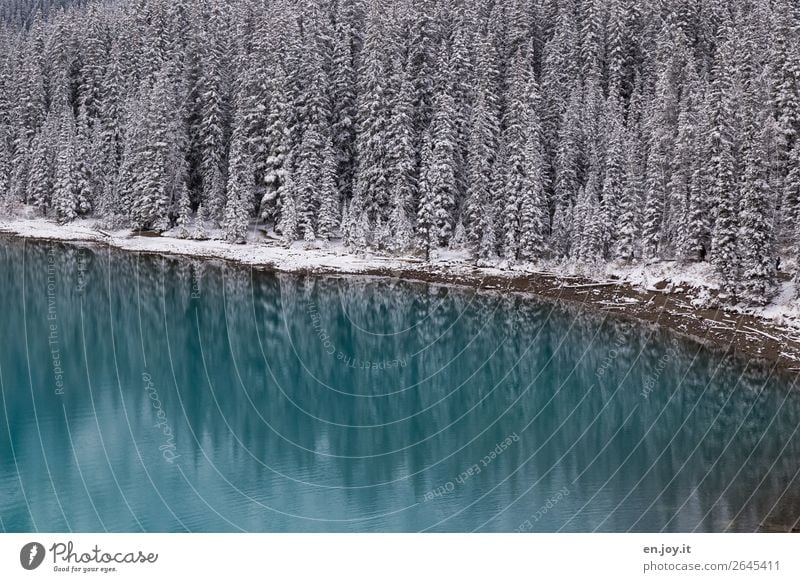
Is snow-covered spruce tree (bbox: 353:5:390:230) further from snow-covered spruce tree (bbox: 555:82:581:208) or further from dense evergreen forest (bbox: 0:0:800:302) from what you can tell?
snow-covered spruce tree (bbox: 555:82:581:208)

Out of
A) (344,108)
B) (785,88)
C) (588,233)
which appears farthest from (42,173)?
(785,88)

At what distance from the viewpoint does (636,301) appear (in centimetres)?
4866

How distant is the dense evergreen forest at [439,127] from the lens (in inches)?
2101

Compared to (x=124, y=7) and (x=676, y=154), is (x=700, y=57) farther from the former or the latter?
(x=124, y=7)

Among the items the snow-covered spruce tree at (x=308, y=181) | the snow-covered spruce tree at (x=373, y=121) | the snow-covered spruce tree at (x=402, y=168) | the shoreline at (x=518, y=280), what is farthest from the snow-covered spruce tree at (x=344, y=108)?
the shoreline at (x=518, y=280)

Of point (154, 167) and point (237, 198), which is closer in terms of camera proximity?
point (237, 198)

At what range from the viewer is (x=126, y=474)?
82.2ft

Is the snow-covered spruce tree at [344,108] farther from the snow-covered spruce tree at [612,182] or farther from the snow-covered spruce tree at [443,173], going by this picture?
the snow-covered spruce tree at [612,182]

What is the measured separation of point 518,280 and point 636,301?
8.48 metres

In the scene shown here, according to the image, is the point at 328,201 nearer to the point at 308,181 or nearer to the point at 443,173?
the point at 308,181

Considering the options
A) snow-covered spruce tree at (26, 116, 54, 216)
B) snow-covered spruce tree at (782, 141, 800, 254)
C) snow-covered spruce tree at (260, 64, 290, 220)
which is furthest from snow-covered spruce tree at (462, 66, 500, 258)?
snow-covered spruce tree at (26, 116, 54, 216)

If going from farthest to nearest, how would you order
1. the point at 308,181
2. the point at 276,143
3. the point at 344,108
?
the point at 344,108 < the point at 276,143 < the point at 308,181

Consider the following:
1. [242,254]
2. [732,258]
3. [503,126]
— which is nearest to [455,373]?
[732,258]

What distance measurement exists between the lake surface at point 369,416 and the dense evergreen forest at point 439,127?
8247 millimetres
